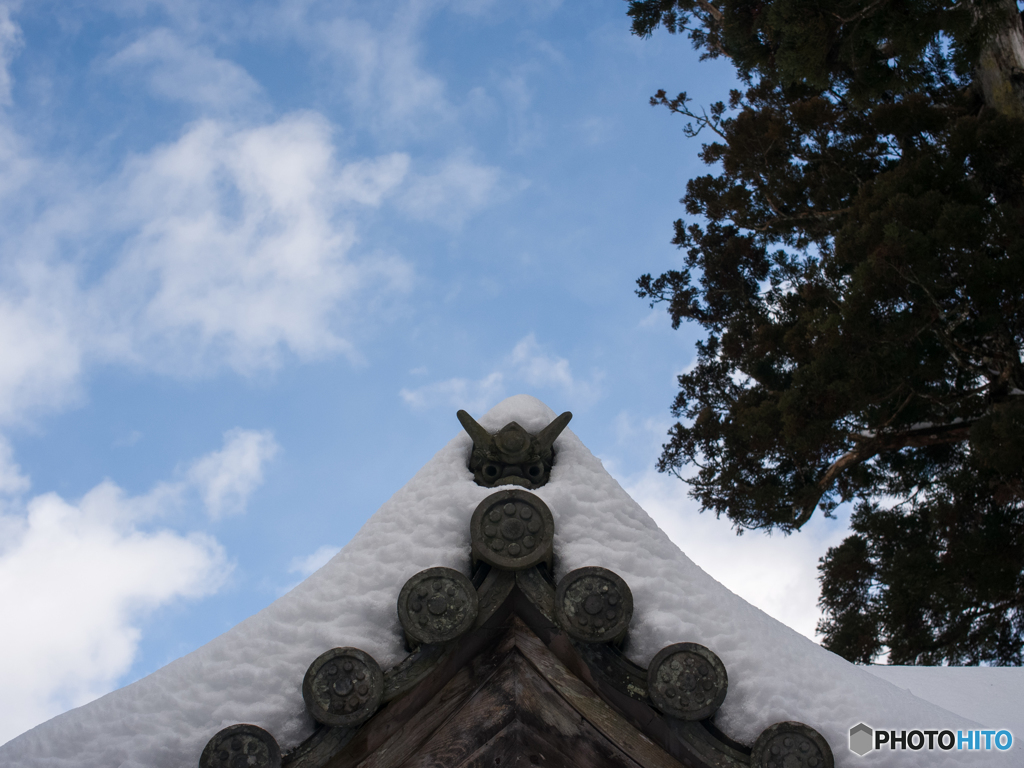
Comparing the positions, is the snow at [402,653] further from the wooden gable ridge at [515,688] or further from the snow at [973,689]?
the snow at [973,689]

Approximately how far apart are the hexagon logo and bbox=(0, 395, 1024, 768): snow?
0.02m

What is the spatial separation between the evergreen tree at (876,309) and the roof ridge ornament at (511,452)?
14.7ft

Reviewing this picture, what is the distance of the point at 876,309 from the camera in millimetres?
5738

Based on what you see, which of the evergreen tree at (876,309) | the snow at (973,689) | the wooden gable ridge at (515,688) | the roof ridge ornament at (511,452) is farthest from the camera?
the evergreen tree at (876,309)

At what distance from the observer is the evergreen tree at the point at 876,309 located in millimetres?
5383

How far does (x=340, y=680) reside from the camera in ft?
5.22

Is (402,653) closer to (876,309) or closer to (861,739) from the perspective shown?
(861,739)

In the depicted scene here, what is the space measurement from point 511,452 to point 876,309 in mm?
4811

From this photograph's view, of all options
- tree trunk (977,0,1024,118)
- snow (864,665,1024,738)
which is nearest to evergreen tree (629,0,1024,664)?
tree trunk (977,0,1024,118)

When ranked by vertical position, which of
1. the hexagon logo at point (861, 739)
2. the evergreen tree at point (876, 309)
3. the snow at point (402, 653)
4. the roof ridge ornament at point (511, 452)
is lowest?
the hexagon logo at point (861, 739)

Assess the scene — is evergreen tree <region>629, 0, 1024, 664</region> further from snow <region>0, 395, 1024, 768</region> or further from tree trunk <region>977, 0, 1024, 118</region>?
snow <region>0, 395, 1024, 768</region>

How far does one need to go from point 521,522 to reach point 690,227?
8.57m

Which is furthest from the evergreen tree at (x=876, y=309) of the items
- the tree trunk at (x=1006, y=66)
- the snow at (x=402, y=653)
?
the snow at (x=402, y=653)

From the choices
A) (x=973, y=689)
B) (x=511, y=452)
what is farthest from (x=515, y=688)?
(x=973, y=689)
